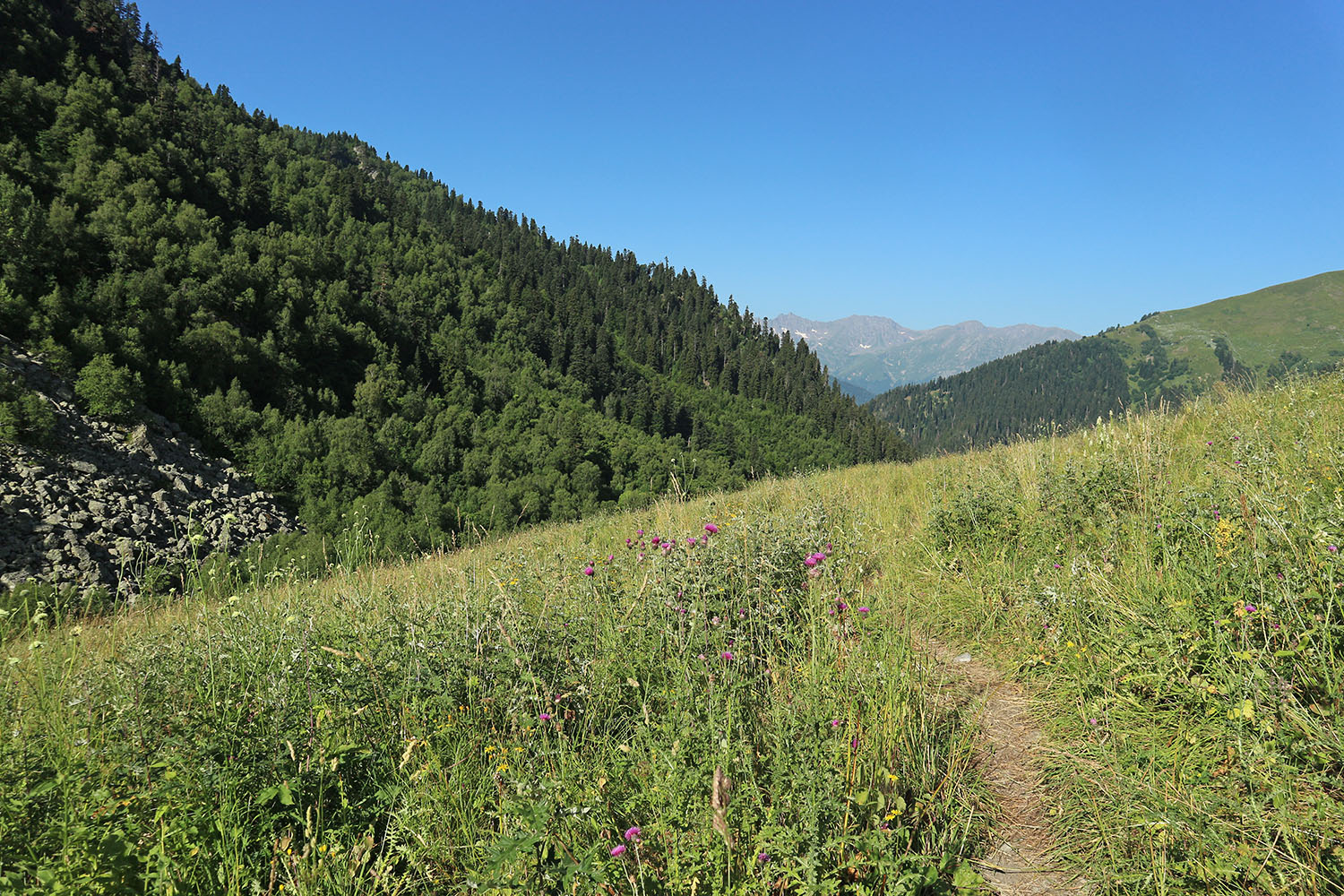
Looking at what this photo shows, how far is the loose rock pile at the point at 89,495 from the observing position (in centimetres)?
2656

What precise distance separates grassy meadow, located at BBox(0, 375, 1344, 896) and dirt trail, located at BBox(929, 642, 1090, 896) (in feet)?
0.33

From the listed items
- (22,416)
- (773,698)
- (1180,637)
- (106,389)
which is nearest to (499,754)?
(773,698)

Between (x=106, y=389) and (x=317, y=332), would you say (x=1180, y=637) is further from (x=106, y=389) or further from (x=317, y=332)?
(x=317, y=332)

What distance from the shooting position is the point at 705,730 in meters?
2.71

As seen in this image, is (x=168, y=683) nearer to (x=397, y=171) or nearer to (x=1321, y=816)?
(x=1321, y=816)

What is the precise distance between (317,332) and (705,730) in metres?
81.0

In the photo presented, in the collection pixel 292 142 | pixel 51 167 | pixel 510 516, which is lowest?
pixel 510 516

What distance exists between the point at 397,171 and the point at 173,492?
161 m

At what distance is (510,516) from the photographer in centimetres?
5925

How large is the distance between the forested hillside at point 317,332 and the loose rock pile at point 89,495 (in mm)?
2895

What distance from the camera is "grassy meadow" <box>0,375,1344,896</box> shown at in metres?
2.26

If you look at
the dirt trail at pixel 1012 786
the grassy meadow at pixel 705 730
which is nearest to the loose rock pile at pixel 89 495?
the grassy meadow at pixel 705 730

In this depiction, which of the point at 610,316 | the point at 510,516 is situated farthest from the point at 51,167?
the point at 610,316

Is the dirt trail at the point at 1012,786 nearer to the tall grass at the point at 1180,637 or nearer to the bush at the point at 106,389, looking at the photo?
the tall grass at the point at 1180,637
